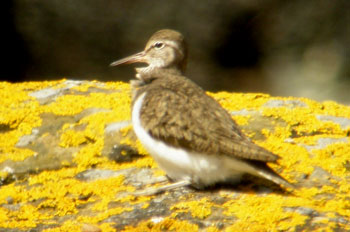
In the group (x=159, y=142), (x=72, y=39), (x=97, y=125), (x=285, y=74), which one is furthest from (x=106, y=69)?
(x=159, y=142)

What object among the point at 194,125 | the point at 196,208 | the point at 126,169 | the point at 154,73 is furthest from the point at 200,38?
the point at 196,208

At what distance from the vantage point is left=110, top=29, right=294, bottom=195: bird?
752 centimetres

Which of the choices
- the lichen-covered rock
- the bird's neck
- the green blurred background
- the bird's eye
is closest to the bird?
the lichen-covered rock

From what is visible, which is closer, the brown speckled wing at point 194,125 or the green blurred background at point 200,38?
the brown speckled wing at point 194,125

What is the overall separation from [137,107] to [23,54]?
4.55m

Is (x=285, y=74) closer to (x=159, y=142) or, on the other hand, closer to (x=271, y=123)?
(x=271, y=123)

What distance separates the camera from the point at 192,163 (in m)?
7.73

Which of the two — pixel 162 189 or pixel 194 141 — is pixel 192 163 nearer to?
pixel 194 141

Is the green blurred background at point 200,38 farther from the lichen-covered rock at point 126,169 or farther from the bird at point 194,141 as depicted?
the bird at point 194,141

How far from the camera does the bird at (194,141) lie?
Answer: 7516 millimetres

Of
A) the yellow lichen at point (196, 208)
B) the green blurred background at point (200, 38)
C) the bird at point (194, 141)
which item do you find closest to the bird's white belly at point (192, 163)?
the bird at point (194, 141)

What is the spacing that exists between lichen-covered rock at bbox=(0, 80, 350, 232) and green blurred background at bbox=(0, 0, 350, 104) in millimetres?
2410

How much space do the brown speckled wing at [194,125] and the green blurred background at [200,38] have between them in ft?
13.7

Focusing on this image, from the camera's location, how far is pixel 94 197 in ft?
25.3
